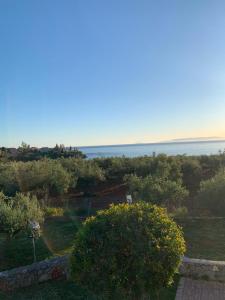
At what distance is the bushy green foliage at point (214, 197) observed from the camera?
12.8 m

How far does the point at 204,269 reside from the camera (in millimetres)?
7449

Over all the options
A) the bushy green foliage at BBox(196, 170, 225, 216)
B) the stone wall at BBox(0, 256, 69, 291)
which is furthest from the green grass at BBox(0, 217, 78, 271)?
the bushy green foliage at BBox(196, 170, 225, 216)

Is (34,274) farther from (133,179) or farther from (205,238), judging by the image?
(133,179)

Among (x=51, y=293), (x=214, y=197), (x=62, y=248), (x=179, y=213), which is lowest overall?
(x=51, y=293)

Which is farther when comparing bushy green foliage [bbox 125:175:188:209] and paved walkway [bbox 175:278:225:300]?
bushy green foliage [bbox 125:175:188:209]

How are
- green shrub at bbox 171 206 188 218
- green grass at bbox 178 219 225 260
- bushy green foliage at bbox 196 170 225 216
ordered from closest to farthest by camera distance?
green grass at bbox 178 219 225 260, green shrub at bbox 171 206 188 218, bushy green foliage at bbox 196 170 225 216

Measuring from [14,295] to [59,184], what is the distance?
11746 millimetres

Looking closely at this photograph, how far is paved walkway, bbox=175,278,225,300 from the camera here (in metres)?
6.71

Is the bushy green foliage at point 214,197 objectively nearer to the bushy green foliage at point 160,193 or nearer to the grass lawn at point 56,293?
the bushy green foliage at point 160,193

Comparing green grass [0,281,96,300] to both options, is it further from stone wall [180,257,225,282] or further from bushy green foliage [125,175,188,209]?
bushy green foliage [125,175,188,209]

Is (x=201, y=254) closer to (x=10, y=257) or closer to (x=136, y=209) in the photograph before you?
(x=136, y=209)

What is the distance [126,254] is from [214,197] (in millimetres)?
8358

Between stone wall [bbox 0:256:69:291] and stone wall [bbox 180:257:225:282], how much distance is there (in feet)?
8.44

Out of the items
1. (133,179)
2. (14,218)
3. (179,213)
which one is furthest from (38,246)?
(133,179)
